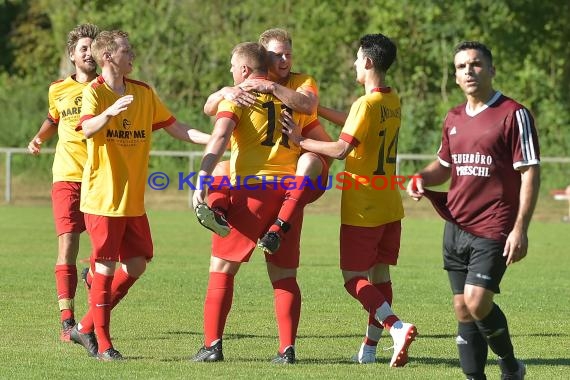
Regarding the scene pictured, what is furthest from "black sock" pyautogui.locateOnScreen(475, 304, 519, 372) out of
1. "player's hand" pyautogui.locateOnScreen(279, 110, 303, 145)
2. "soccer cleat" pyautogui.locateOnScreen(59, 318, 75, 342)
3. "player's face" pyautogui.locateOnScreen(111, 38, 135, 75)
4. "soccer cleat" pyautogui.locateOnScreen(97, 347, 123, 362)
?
"soccer cleat" pyautogui.locateOnScreen(59, 318, 75, 342)

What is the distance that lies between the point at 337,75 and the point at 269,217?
2339cm

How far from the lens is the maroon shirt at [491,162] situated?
21.7 feet

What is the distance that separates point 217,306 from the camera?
788 centimetres

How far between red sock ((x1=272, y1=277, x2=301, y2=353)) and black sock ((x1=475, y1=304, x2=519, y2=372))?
153cm

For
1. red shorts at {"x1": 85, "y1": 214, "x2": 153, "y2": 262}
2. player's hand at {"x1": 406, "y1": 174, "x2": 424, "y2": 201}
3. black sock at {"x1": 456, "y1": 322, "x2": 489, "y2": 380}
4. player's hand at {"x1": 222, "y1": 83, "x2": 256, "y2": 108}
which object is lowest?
black sock at {"x1": 456, "y1": 322, "x2": 489, "y2": 380}

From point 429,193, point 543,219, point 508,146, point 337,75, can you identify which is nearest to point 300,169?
point 429,193

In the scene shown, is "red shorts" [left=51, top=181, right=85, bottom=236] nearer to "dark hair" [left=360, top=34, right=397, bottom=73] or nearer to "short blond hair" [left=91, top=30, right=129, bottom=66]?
"short blond hair" [left=91, top=30, right=129, bottom=66]

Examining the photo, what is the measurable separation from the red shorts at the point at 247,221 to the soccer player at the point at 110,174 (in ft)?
2.10

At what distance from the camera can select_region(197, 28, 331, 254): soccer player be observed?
773cm

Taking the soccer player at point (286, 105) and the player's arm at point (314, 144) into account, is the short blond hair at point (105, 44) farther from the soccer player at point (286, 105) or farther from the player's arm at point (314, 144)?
the player's arm at point (314, 144)

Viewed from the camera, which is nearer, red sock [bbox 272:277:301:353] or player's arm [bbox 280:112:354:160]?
player's arm [bbox 280:112:354:160]

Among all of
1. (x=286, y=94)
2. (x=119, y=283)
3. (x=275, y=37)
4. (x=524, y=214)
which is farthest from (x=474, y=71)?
(x=119, y=283)

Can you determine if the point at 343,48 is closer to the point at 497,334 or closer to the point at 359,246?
the point at 359,246

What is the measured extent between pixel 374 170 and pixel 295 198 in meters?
0.57
